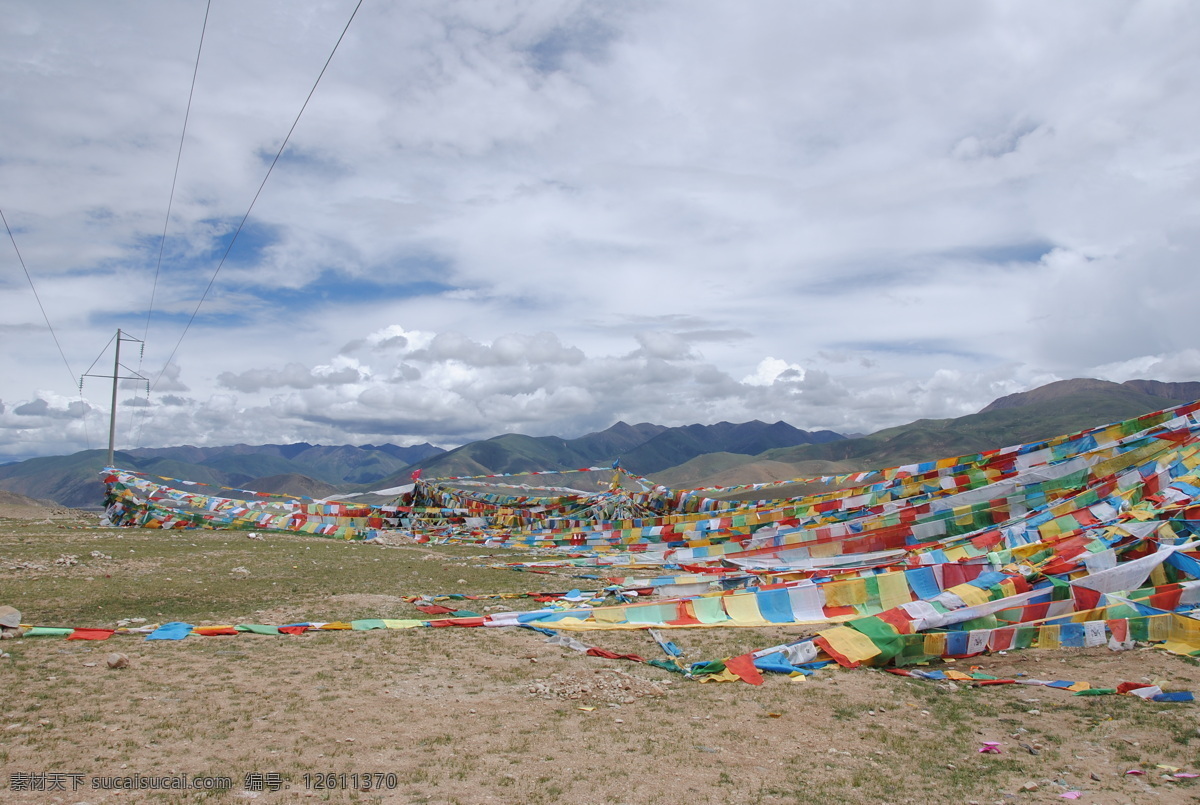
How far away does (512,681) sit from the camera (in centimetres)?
823

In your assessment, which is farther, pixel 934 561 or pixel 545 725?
pixel 934 561

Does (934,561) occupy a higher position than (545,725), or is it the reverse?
(934,561)

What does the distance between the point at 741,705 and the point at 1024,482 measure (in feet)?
40.9

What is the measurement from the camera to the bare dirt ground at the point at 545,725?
5461 mm

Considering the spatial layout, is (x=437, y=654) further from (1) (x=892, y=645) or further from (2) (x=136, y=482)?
(2) (x=136, y=482)

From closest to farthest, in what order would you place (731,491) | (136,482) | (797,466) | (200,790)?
(200,790) < (731,491) < (136,482) < (797,466)

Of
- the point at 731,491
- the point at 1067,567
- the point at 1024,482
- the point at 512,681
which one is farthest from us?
the point at 731,491

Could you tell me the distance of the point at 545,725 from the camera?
22.3ft

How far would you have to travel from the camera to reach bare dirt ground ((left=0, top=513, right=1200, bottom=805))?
17.9 feet

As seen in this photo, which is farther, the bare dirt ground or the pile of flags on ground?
the pile of flags on ground

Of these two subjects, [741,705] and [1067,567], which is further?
[1067,567]

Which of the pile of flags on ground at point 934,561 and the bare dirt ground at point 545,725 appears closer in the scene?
the bare dirt ground at point 545,725

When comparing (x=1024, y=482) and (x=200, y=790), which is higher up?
(x=1024, y=482)

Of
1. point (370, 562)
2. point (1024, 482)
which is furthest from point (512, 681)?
point (1024, 482)
